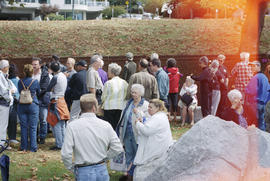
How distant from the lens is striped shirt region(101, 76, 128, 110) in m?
9.28

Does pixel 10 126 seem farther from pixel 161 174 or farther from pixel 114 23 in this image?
pixel 114 23

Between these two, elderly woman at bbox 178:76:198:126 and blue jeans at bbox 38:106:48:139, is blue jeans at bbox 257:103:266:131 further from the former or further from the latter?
blue jeans at bbox 38:106:48:139

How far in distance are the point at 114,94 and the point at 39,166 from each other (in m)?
2.12

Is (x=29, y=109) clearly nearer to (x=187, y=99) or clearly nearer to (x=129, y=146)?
(x=129, y=146)

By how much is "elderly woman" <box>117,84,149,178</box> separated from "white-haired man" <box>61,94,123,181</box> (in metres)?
2.10

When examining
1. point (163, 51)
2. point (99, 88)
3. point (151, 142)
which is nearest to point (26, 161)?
point (99, 88)

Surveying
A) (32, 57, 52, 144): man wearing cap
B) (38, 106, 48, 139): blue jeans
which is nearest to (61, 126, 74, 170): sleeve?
(32, 57, 52, 144): man wearing cap

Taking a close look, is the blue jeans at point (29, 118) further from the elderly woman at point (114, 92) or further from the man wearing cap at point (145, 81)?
the man wearing cap at point (145, 81)

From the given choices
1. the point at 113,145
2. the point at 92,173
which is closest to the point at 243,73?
the point at 113,145

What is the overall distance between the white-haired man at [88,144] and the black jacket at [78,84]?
16.3 feet

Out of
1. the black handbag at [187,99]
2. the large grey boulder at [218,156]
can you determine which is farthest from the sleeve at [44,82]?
Answer: the large grey boulder at [218,156]

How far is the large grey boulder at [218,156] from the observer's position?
4910 mm

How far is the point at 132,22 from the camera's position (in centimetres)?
3053

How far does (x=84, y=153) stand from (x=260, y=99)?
6.51 metres
